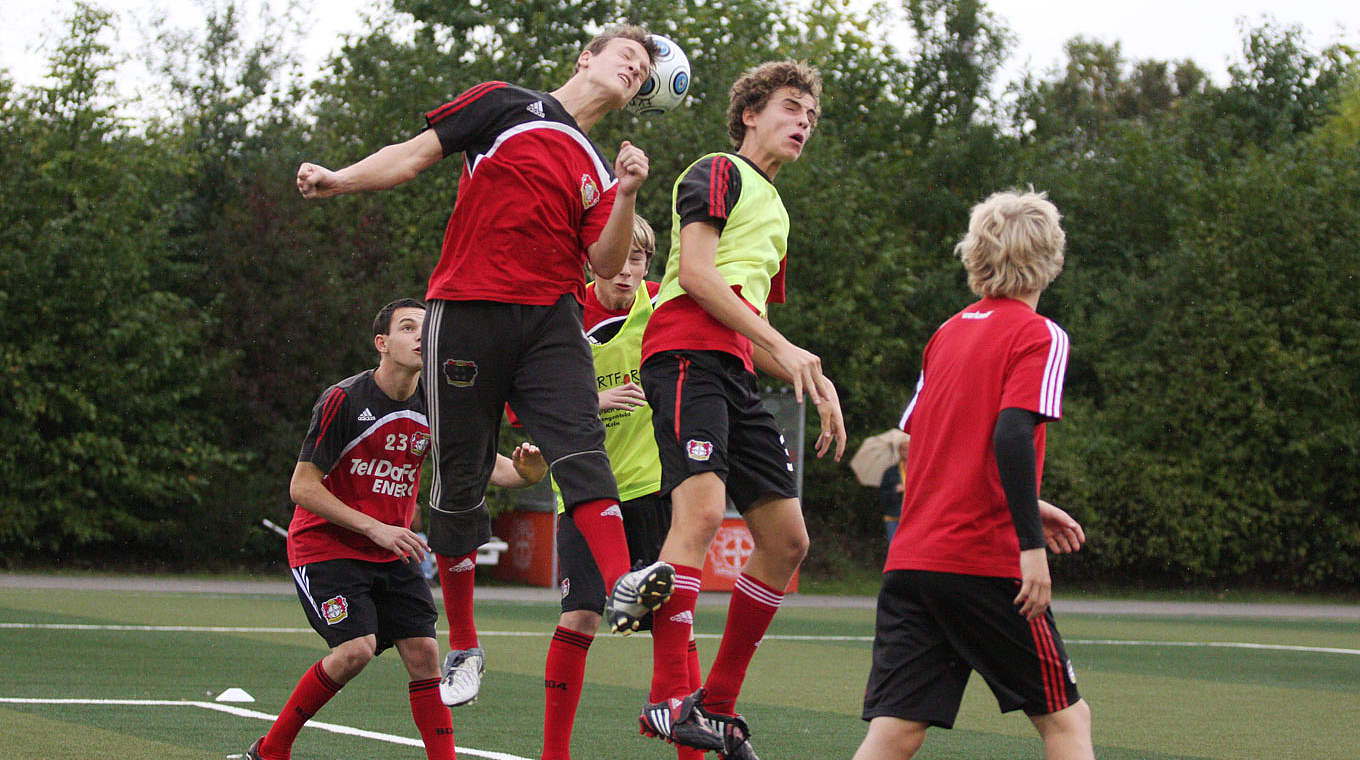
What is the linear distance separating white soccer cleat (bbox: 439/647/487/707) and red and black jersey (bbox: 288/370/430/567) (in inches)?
23.3

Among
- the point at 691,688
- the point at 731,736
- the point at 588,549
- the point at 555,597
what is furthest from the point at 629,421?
the point at 555,597

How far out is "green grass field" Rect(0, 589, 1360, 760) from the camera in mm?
6887

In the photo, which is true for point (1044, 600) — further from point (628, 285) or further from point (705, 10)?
point (705, 10)

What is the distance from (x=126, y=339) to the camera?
70.3 feet

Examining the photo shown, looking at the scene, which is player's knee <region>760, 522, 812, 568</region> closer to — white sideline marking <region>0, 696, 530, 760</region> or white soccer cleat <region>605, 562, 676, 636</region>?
white soccer cleat <region>605, 562, 676, 636</region>

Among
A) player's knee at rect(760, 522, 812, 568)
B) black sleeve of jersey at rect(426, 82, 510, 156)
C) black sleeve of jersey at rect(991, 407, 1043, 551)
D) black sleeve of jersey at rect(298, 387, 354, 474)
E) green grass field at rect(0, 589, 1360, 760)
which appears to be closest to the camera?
black sleeve of jersey at rect(991, 407, 1043, 551)

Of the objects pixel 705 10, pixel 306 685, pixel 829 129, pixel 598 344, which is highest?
pixel 705 10

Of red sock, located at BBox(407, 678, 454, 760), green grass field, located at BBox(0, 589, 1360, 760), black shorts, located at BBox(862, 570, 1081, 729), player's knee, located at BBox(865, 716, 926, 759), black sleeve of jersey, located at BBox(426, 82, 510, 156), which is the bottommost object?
green grass field, located at BBox(0, 589, 1360, 760)

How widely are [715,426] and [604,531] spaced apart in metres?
0.68

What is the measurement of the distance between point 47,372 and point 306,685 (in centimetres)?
1731

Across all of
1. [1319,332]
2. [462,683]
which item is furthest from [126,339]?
[1319,332]

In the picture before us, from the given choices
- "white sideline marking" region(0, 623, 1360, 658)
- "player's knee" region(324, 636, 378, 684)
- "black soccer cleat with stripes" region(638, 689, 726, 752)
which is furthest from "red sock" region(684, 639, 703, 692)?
"white sideline marking" region(0, 623, 1360, 658)

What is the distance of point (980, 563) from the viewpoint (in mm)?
4000

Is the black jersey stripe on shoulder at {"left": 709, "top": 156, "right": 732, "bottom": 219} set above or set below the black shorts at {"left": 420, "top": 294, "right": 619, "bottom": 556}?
above
